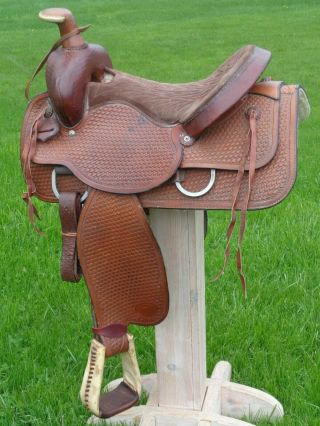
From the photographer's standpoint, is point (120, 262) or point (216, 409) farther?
point (216, 409)

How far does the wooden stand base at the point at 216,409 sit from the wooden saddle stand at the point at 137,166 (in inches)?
11.2

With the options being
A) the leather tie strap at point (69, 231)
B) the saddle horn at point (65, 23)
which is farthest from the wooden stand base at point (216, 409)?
the saddle horn at point (65, 23)

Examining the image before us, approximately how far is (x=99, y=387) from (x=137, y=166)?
2.07ft

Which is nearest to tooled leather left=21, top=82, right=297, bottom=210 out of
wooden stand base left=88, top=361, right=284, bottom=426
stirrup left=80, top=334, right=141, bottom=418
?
stirrup left=80, top=334, right=141, bottom=418

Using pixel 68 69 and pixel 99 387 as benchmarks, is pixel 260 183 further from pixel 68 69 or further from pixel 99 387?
pixel 99 387

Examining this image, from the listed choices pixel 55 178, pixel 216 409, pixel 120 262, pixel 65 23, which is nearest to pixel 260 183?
pixel 120 262

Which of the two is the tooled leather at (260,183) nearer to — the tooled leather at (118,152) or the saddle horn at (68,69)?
the tooled leather at (118,152)

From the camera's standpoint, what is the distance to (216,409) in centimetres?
233

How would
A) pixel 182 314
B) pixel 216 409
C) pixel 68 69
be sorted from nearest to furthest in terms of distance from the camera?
pixel 68 69 → pixel 182 314 → pixel 216 409

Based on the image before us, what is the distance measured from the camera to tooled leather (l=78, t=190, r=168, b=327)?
1.87 m

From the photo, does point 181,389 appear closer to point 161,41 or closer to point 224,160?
A: point 224,160

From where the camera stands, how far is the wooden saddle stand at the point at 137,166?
1.78m

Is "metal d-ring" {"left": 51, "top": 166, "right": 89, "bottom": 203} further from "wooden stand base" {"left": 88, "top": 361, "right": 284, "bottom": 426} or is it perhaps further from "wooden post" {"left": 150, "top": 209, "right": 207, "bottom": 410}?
"wooden stand base" {"left": 88, "top": 361, "right": 284, "bottom": 426}

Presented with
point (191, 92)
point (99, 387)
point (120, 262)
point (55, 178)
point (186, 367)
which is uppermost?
point (191, 92)
